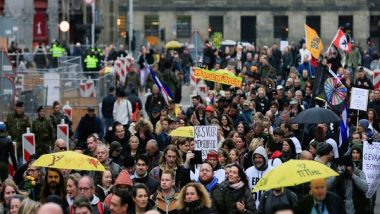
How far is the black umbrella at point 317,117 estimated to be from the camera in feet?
79.9

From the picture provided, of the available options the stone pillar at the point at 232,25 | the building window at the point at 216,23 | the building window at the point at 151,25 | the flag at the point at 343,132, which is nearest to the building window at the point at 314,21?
the stone pillar at the point at 232,25

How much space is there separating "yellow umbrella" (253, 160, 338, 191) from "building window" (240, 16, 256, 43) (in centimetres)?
8942

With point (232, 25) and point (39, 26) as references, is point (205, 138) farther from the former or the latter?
point (232, 25)

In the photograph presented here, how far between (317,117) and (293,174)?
8.45 metres

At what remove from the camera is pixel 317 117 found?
2439 centimetres

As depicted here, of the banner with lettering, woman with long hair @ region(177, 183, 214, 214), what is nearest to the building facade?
the banner with lettering

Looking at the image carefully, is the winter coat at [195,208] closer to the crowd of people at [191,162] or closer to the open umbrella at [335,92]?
the crowd of people at [191,162]

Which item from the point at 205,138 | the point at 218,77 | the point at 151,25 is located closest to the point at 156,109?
the point at 218,77

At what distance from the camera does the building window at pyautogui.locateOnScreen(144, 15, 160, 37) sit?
105 meters

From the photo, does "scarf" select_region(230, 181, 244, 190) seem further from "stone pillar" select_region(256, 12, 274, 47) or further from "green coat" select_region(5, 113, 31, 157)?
"stone pillar" select_region(256, 12, 274, 47)

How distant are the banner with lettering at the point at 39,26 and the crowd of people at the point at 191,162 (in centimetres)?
2962

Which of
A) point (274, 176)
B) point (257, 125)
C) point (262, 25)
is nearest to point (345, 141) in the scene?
point (257, 125)

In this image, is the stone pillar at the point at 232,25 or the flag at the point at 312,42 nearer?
the flag at the point at 312,42

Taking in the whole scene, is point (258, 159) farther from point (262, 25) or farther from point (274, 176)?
point (262, 25)
